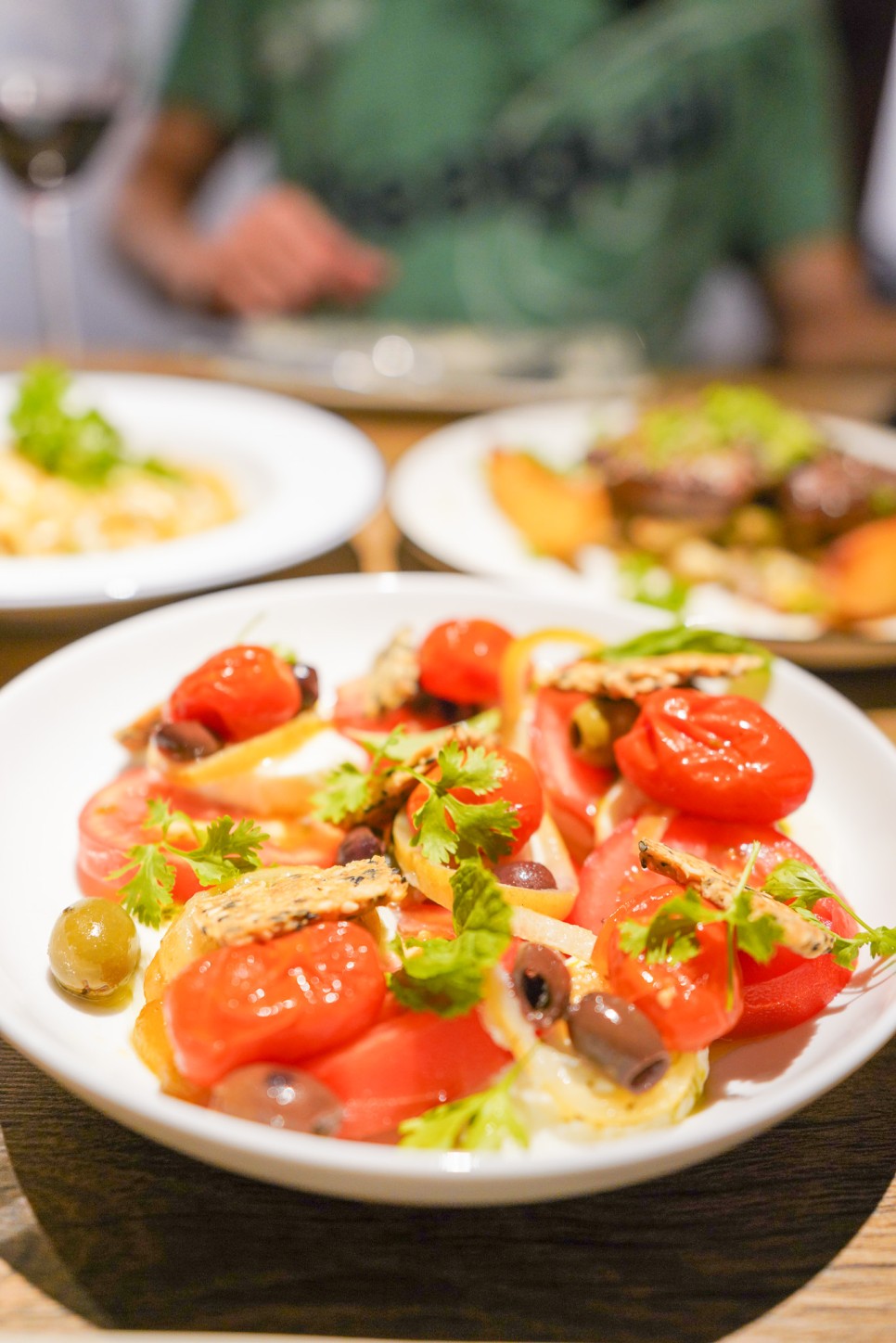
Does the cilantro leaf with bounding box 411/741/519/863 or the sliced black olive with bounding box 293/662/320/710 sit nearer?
the cilantro leaf with bounding box 411/741/519/863

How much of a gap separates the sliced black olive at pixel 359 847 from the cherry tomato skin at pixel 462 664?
240 millimetres

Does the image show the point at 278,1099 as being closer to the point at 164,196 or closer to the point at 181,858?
the point at 181,858

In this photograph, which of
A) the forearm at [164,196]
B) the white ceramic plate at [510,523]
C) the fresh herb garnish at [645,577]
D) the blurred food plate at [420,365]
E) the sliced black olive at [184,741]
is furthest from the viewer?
the forearm at [164,196]

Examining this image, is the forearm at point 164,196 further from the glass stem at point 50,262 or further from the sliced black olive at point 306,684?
the sliced black olive at point 306,684

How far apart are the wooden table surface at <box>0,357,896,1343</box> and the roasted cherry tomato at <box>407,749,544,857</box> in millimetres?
333

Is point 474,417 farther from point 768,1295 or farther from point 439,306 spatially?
point 768,1295

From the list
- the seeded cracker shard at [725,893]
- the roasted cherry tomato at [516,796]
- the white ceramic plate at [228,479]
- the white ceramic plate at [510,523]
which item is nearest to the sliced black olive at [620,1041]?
the seeded cracker shard at [725,893]

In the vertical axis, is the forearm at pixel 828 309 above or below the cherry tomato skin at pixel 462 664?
below

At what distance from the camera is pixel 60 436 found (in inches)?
88.0

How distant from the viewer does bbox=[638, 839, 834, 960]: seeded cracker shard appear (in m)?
0.86

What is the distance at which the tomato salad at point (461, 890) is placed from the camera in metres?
0.83

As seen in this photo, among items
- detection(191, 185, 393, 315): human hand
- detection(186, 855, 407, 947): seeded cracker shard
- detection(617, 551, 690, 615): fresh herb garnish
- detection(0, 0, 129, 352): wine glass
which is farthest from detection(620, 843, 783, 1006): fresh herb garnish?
detection(191, 185, 393, 315): human hand

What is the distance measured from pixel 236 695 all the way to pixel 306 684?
0.09 metres

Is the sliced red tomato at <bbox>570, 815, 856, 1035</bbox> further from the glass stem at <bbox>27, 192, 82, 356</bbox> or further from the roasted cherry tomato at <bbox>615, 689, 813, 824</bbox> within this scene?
the glass stem at <bbox>27, 192, 82, 356</bbox>
